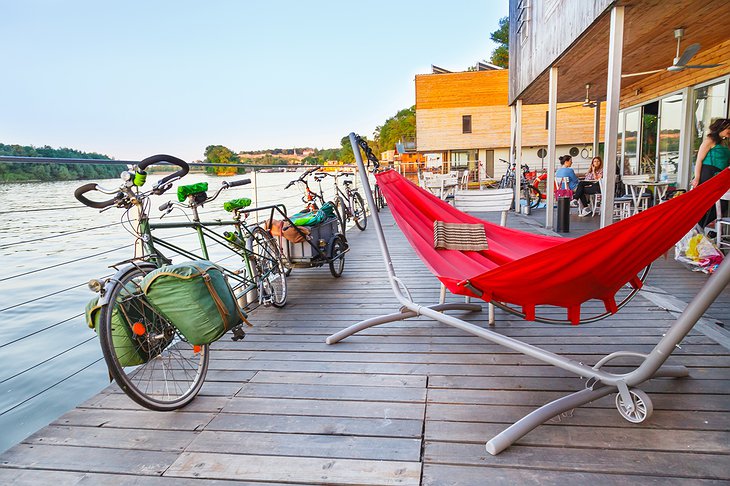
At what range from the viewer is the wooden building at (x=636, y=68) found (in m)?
3.89

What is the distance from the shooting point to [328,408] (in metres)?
1.77

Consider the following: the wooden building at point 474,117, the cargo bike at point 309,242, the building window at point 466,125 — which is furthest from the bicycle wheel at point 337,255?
the building window at point 466,125

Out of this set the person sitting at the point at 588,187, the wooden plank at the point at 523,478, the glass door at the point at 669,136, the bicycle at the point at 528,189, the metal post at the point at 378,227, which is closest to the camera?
the wooden plank at the point at 523,478

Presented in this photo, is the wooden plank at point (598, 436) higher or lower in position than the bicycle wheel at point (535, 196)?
lower

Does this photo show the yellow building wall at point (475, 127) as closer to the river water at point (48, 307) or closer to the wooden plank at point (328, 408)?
the river water at point (48, 307)

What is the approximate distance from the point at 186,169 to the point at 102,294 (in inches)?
25.9

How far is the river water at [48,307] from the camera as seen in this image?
7.23 feet

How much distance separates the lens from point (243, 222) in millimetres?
2912

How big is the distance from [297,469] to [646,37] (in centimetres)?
527

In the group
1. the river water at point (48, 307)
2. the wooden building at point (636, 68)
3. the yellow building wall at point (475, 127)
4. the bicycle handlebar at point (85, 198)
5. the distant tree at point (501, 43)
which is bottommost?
the river water at point (48, 307)

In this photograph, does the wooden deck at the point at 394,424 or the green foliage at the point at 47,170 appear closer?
the wooden deck at the point at 394,424

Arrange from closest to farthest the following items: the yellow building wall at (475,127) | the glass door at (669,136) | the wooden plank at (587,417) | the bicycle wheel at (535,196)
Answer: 1. the wooden plank at (587,417)
2. the glass door at (669,136)
3. the bicycle wheel at (535,196)
4. the yellow building wall at (475,127)

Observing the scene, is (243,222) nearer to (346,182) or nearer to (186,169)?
(186,169)

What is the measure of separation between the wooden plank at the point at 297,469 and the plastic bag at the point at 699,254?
3.27 metres
